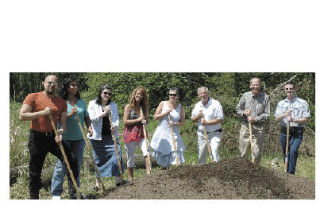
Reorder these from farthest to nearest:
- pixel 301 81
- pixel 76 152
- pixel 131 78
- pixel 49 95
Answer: pixel 301 81, pixel 131 78, pixel 76 152, pixel 49 95

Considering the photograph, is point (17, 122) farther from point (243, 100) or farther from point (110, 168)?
point (243, 100)

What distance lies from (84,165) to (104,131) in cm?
168

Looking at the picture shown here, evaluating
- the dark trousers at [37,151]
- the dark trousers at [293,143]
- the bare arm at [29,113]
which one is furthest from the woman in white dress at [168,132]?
the bare arm at [29,113]

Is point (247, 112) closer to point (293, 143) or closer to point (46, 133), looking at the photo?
point (293, 143)

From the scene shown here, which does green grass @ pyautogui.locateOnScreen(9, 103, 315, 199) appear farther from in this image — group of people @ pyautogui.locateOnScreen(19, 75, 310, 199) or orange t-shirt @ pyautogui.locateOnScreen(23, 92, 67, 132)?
orange t-shirt @ pyautogui.locateOnScreen(23, 92, 67, 132)

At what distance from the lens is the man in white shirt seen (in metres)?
6.32

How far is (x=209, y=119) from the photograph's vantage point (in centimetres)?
636

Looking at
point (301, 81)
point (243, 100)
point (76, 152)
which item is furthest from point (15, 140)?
point (301, 81)

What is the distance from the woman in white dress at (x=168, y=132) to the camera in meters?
6.35

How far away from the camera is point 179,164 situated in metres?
6.29

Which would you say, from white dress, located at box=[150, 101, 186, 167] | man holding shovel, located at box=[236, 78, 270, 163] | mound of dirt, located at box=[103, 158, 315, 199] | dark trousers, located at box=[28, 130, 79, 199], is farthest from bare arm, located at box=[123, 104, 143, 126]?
man holding shovel, located at box=[236, 78, 270, 163]

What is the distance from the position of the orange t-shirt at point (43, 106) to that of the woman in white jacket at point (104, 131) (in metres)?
0.78

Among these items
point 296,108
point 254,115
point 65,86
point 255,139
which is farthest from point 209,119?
point 65,86

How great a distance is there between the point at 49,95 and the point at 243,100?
10.9 ft
